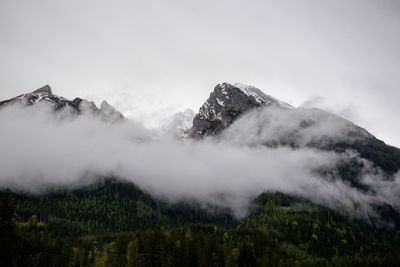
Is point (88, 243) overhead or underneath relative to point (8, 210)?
underneath

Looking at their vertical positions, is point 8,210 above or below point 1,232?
above

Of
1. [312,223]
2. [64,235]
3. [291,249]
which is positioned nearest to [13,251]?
[291,249]

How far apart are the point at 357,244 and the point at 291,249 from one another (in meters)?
64.9

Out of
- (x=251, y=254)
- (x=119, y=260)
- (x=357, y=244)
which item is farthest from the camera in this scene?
(x=357, y=244)

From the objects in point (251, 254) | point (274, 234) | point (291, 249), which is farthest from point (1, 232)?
point (274, 234)

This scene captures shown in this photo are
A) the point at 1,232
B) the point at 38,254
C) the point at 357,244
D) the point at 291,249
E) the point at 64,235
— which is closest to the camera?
the point at 1,232

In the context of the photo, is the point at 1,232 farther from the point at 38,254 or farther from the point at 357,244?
the point at 357,244

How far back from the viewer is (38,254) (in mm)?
73812

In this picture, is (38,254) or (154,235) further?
(154,235)

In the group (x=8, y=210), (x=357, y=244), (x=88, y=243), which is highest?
(x=8, y=210)

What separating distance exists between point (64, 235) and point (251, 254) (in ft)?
518

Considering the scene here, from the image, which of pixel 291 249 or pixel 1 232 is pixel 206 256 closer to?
pixel 1 232

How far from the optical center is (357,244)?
185250 mm

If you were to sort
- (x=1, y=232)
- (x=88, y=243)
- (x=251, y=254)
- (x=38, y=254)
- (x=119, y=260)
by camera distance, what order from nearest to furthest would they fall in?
(x=1, y=232)
(x=38, y=254)
(x=119, y=260)
(x=251, y=254)
(x=88, y=243)
